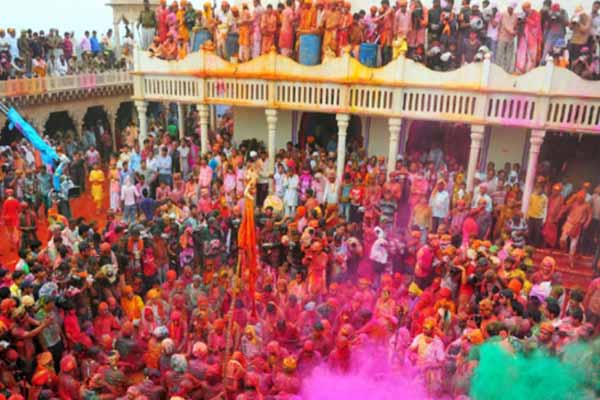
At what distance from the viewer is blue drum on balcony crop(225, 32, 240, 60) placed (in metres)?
15.1

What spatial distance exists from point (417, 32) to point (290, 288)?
804 centimetres

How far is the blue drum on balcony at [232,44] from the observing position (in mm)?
15055

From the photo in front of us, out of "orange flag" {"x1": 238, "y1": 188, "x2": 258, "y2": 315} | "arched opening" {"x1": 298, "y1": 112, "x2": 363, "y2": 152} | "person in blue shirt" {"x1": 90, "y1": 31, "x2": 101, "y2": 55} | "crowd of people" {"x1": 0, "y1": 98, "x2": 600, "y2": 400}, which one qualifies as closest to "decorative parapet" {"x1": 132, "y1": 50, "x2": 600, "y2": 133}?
"crowd of people" {"x1": 0, "y1": 98, "x2": 600, "y2": 400}

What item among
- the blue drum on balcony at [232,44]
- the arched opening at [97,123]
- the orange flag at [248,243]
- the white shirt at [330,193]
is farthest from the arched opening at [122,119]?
the orange flag at [248,243]

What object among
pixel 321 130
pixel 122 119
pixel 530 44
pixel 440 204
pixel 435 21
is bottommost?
pixel 122 119

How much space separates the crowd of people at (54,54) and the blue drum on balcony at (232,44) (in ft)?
30.5

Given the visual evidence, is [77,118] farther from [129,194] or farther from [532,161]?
[532,161]

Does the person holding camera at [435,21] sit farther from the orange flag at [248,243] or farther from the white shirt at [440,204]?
the orange flag at [248,243]

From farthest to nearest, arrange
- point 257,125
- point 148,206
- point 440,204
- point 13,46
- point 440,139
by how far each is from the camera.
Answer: point 13,46, point 257,125, point 440,139, point 148,206, point 440,204

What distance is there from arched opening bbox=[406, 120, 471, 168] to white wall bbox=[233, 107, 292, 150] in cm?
361

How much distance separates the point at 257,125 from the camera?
17125mm

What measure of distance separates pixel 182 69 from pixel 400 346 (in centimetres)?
987

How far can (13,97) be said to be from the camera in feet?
66.8

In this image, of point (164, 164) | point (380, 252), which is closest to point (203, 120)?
point (164, 164)
